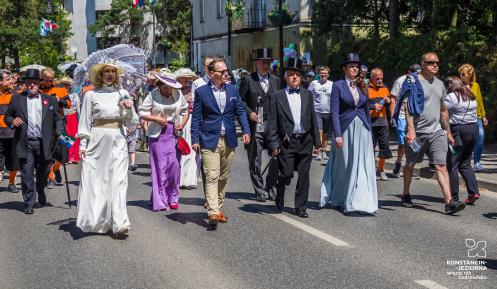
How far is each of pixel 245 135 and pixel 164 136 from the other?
1649 millimetres

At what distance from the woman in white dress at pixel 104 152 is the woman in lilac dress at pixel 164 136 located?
5.05ft

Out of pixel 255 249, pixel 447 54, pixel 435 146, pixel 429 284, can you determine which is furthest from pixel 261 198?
pixel 447 54

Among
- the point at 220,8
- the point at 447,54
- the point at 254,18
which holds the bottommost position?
the point at 447,54

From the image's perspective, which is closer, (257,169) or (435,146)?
(435,146)

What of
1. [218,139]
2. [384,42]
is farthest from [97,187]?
[384,42]

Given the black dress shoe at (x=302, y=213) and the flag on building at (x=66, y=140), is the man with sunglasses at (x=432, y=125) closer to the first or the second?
the black dress shoe at (x=302, y=213)

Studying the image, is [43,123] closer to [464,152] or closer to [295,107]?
[295,107]

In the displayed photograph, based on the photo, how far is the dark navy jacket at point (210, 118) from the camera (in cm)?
961

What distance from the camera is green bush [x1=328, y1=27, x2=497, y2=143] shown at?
18.6 meters

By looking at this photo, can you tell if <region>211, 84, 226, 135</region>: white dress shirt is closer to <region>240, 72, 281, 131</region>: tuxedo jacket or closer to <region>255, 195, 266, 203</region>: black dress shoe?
<region>240, 72, 281, 131</region>: tuxedo jacket

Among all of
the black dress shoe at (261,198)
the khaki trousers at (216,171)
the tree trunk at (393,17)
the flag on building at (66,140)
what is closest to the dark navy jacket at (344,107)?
the khaki trousers at (216,171)

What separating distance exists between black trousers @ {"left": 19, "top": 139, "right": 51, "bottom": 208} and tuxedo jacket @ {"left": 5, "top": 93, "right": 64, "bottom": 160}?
0.08 m

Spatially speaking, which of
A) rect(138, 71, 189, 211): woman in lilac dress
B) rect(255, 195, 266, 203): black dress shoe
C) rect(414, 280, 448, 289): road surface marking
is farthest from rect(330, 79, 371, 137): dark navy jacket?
rect(414, 280, 448, 289): road surface marking

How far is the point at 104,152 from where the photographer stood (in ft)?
30.1
